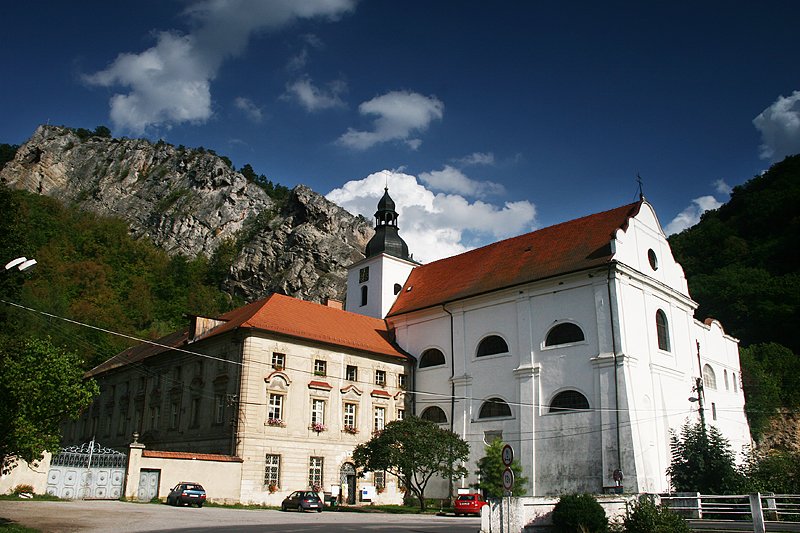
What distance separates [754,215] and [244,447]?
2591 inches

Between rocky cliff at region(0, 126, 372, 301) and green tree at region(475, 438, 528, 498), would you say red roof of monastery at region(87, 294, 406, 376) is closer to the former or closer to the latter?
green tree at region(475, 438, 528, 498)

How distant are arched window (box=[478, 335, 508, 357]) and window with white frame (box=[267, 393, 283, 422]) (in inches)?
424

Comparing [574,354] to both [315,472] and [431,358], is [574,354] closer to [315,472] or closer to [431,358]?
[431,358]

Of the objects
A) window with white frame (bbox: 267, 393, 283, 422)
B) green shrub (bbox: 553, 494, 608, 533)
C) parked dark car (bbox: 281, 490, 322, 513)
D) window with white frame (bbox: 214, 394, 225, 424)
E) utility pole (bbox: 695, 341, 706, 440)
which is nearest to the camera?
green shrub (bbox: 553, 494, 608, 533)

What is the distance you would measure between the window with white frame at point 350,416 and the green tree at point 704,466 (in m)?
15.6

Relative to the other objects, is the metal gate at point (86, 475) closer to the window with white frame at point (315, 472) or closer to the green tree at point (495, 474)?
the window with white frame at point (315, 472)

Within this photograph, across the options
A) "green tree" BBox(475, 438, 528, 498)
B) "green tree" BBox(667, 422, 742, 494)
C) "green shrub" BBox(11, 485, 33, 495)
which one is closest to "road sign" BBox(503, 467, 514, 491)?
"green tree" BBox(667, 422, 742, 494)

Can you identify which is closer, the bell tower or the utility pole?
the utility pole

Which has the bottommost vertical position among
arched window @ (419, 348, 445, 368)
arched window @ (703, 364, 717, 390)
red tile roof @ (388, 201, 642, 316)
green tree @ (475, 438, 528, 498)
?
green tree @ (475, 438, 528, 498)

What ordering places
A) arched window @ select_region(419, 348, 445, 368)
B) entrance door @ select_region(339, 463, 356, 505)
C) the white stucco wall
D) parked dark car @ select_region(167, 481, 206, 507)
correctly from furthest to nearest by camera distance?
arched window @ select_region(419, 348, 445, 368) → entrance door @ select_region(339, 463, 356, 505) → the white stucco wall → parked dark car @ select_region(167, 481, 206, 507)

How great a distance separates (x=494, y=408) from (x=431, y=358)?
5.59 meters

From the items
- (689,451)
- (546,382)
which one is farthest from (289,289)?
(689,451)

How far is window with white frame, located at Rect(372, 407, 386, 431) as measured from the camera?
35.8m

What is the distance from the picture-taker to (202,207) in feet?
358
